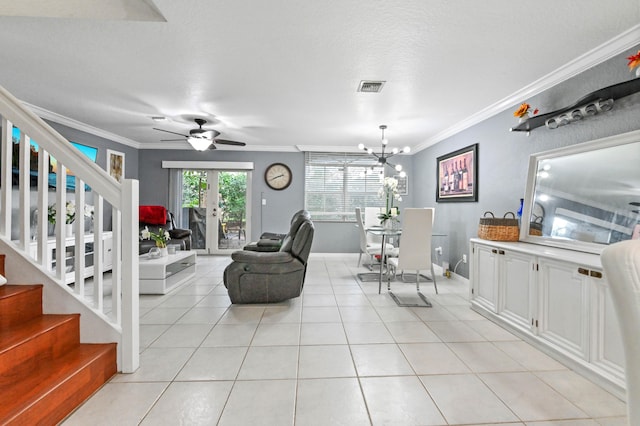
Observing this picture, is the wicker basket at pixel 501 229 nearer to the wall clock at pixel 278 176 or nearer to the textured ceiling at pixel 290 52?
the textured ceiling at pixel 290 52

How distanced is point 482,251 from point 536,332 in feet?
2.79

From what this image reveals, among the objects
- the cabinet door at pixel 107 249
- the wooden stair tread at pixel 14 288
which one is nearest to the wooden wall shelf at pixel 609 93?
the wooden stair tread at pixel 14 288

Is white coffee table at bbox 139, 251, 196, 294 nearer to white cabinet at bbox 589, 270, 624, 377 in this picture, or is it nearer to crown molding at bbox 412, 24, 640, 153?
white cabinet at bbox 589, 270, 624, 377

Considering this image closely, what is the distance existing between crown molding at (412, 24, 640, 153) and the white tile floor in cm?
229

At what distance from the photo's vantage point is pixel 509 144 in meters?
3.25

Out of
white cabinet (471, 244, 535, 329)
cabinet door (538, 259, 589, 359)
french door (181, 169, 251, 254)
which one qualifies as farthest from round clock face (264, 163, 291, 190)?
cabinet door (538, 259, 589, 359)

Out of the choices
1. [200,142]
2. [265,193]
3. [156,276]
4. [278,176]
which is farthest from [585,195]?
[265,193]

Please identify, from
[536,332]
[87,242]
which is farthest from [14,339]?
[536,332]

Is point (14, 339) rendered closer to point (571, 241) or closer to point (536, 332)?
point (536, 332)

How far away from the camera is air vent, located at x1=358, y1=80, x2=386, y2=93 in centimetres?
285

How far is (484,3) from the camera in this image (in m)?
1.74

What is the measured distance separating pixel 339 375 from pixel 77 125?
5222 millimetres

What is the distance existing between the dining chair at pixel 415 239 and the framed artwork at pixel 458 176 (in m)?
1.07

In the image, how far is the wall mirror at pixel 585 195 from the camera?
6.37 feet
